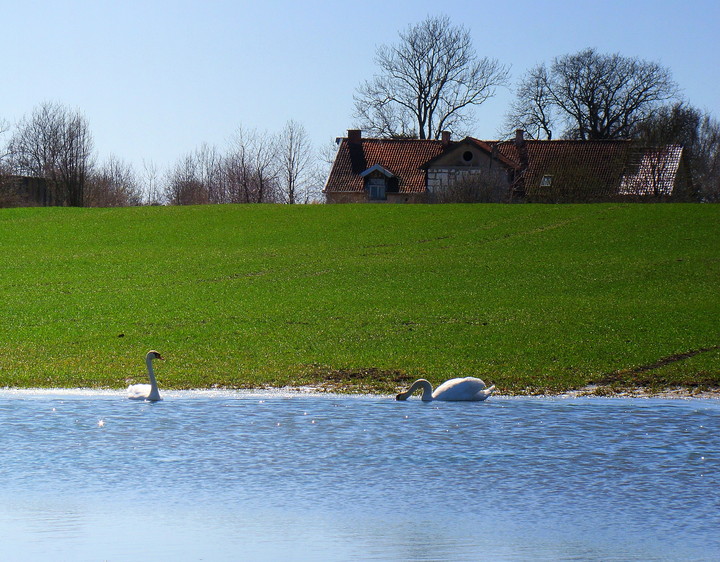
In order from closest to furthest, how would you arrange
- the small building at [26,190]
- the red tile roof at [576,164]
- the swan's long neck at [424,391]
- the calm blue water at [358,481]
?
the calm blue water at [358,481], the swan's long neck at [424,391], the red tile roof at [576,164], the small building at [26,190]

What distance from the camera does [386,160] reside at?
7719 cm

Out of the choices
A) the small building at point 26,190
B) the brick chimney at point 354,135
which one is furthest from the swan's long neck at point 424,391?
the small building at point 26,190

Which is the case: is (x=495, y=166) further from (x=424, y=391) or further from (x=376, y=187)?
(x=424, y=391)

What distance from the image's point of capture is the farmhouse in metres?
64.8

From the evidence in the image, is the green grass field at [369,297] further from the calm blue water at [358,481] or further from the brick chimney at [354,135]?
the brick chimney at [354,135]

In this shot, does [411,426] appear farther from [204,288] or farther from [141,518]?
[204,288]

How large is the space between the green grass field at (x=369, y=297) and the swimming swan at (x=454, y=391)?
1.20 meters

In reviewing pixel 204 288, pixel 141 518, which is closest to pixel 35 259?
pixel 204 288

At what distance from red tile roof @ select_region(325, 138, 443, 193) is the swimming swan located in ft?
203

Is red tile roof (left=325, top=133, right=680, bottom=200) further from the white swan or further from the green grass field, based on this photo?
the white swan

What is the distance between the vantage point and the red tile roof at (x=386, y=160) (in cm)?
7594

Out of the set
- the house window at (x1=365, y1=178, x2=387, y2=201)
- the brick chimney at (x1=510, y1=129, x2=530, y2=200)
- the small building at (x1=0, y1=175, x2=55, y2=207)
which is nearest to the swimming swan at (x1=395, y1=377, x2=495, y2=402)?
the brick chimney at (x1=510, y1=129, x2=530, y2=200)

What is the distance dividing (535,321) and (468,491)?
43.0 feet

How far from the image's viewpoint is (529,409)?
1320cm
